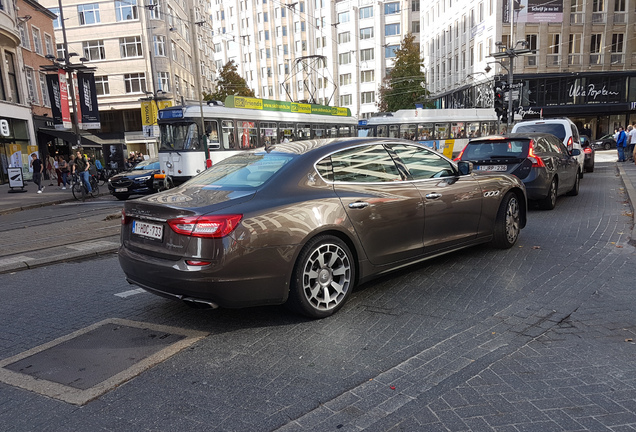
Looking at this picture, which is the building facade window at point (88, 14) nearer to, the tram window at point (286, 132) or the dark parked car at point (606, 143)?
the tram window at point (286, 132)

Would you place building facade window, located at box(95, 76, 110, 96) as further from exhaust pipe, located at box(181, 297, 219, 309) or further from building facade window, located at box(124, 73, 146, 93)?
Result: exhaust pipe, located at box(181, 297, 219, 309)

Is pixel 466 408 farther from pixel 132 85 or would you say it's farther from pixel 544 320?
pixel 132 85

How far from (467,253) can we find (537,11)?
41894 mm

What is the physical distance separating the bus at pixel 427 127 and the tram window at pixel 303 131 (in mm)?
5051

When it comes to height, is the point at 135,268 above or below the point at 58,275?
above

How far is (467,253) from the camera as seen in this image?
241 inches

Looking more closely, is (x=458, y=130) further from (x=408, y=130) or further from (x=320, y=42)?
(x=320, y=42)

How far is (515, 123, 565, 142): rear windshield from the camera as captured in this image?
1351 cm

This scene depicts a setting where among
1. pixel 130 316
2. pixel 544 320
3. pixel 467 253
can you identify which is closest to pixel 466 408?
pixel 544 320

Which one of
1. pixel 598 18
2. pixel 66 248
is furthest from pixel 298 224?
pixel 598 18

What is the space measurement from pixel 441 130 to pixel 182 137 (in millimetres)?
14981

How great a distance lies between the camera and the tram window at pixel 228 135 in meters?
18.0

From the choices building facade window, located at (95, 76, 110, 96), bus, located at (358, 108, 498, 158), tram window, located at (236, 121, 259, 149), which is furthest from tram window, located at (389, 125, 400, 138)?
building facade window, located at (95, 76, 110, 96)

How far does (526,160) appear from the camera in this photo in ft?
29.4
